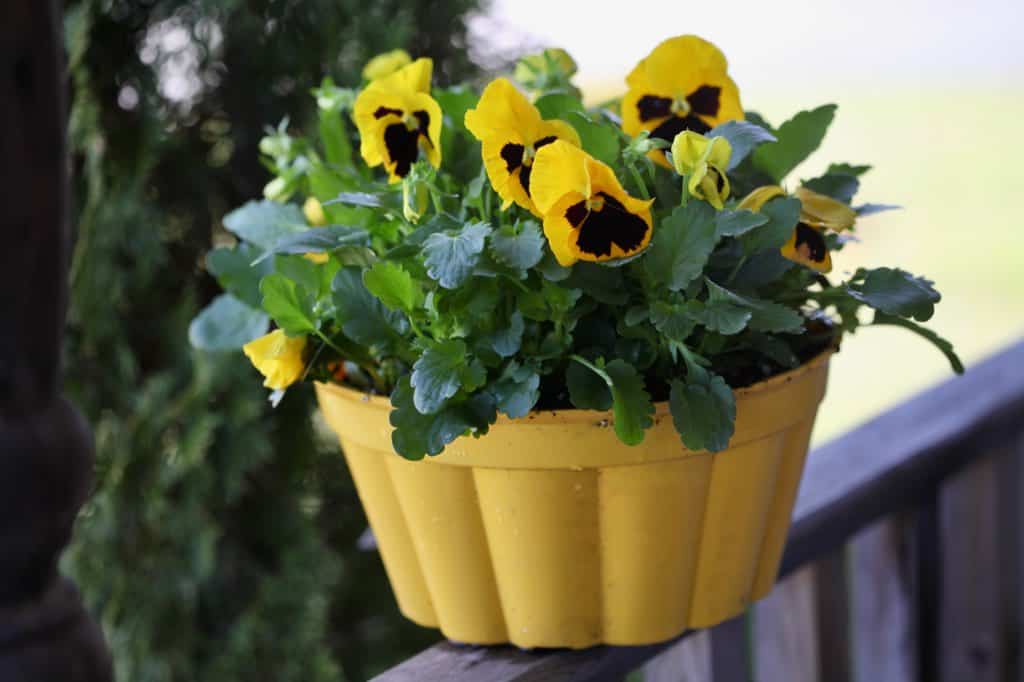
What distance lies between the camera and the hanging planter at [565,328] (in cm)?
58

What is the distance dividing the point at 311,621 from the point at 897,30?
14.8ft

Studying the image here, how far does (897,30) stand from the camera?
4.99m

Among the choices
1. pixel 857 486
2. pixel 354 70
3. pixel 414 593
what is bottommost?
pixel 857 486

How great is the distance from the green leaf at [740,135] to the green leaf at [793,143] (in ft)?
0.29

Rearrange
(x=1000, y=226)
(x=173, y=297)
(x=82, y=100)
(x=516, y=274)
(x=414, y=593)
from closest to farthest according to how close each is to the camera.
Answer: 1. (x=516, y=274)
2. (x=414, y=593)
3. (x=82, y=100)
4. (x=173, y=297)
5. (x=1000, y=226)

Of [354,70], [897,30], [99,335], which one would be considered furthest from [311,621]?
[897,30]

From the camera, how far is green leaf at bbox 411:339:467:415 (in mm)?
574

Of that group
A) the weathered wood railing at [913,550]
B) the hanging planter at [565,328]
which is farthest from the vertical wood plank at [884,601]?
the hanging planter at [565,328]

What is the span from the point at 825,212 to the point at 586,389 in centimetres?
19

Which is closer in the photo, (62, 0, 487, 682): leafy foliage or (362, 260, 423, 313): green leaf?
(362, 260, 423, 313): green leaf

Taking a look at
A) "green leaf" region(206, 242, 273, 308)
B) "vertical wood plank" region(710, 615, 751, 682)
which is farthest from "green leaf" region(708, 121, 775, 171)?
"vertical wood plank" region(710, 615, 751, 682)

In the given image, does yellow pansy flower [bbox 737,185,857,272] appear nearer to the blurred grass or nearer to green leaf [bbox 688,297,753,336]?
green leaf [bbox 688,297,753,336]

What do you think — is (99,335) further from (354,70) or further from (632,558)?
(632,558)

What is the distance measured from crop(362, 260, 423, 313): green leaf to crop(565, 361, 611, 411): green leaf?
10cm
